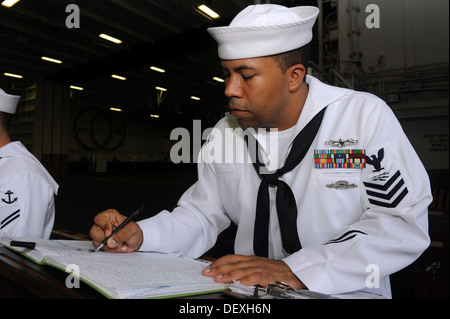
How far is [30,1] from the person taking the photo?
21.9ft

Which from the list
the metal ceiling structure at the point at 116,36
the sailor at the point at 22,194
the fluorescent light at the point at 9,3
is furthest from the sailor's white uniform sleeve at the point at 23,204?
the fluorescent light at the point at 9,3

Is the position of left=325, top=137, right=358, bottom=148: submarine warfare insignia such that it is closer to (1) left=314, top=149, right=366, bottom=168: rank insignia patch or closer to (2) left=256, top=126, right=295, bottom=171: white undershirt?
(1) left=314, top=149, right=366, bottom=168: rank insignia patch

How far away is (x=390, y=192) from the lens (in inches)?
34.7

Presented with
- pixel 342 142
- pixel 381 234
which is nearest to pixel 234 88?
pixel 342 142

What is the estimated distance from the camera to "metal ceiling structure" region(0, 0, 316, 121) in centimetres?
676

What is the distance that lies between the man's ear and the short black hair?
0.6 inches

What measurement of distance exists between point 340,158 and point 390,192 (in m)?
0.18

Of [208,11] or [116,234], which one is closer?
[116,234]

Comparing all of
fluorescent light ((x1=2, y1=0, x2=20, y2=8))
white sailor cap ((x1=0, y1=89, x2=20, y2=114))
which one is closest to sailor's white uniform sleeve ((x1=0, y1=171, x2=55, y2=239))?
white sailor cap ((x1=0, y1=89, x2=20, y2=114))

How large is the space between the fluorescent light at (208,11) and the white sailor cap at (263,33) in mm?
5753

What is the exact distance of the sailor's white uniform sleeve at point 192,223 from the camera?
109 cm

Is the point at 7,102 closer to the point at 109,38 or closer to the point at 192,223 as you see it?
the point at 192,223

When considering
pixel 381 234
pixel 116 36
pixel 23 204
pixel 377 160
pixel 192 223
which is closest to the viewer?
pixel 381 234
